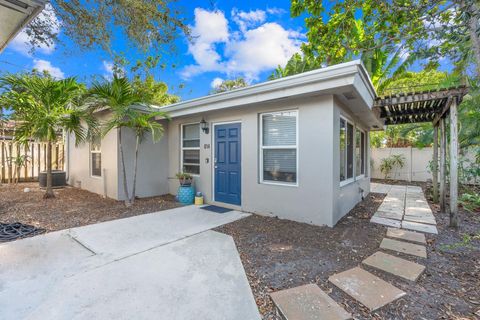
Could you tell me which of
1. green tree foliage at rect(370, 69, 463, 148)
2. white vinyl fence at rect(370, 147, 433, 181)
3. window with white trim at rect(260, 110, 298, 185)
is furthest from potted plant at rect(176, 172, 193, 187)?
white vinyl fence at rect(370, 147, 433, 181)

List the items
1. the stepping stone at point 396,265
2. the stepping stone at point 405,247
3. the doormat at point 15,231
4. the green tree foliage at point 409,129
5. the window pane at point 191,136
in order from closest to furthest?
the stepping stone at point 396,265, the stepping stone at point 405,247, the doormat at point 15,231, the window pane at point 191,136, the green tree foliage at point 409,129

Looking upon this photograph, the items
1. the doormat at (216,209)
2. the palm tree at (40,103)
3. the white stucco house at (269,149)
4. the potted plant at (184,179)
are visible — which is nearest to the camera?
the white stucco house at (269,149)

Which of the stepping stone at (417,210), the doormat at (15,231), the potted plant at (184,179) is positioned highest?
the potted plant at (184,179)

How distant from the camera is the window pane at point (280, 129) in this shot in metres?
4.92

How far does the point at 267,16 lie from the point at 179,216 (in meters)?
5.93

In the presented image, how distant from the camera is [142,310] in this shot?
208 cm

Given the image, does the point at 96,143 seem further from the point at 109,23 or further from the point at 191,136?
the point at 109,23

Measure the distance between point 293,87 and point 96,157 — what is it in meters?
6.85

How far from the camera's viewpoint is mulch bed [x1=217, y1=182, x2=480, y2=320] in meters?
2.19

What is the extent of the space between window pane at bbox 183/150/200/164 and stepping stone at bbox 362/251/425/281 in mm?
4878

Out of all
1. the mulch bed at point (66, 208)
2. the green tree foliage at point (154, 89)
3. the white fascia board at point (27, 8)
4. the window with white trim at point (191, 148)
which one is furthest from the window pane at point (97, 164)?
the white fascia board at point (27, 8)

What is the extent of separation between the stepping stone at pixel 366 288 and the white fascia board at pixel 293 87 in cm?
279

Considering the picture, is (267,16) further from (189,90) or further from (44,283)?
(189,90)

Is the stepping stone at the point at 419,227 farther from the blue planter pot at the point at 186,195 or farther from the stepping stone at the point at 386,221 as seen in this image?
the blue planter pot at the point at 186,195
